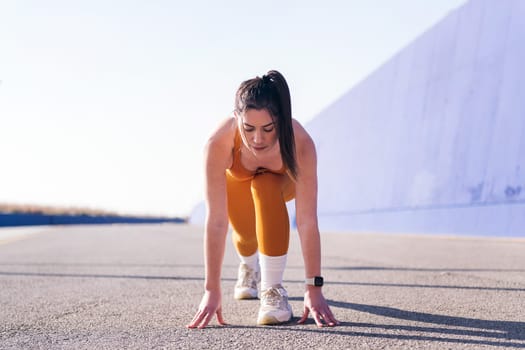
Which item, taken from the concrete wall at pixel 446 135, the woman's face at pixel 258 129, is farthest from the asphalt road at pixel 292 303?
the concrete wall at pixel 446 135

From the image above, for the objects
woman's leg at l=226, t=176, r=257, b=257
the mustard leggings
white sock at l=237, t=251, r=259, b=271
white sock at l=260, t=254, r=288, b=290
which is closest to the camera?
white sock at l=260, t=254, r=288, b=290

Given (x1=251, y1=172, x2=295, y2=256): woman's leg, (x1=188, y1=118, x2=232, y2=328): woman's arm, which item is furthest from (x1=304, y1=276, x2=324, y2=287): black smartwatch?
(x1=188, y1=118, x2=232, y2=328): woman's arm

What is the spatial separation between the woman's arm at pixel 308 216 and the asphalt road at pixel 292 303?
12cm

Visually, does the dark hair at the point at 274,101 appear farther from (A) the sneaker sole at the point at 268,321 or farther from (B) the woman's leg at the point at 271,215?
(A) the sneaker sole at the point at 268,321

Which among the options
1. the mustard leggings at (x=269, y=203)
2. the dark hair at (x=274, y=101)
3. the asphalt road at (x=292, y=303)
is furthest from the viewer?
the mustard leggings at (x=269, y=203)

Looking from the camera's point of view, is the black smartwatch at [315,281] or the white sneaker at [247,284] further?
the white sneaker at [247,284]

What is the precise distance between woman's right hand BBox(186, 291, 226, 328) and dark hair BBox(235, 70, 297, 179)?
0.72 metres

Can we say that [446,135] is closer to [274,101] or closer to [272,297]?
[272,297]

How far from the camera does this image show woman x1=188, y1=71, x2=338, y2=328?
2.72 metres

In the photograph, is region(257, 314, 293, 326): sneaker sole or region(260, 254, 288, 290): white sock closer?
region(257, 314, 293, 326): sneaker sole

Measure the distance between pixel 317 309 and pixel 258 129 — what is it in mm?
891

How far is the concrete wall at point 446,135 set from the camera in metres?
10.3

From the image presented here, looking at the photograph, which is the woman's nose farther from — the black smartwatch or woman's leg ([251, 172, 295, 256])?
the black smartwatch

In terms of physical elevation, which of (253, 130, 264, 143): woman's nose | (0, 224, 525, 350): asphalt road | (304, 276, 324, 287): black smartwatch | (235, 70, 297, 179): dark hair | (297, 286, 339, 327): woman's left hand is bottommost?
(0, 224, 525, 350): asphalt road
